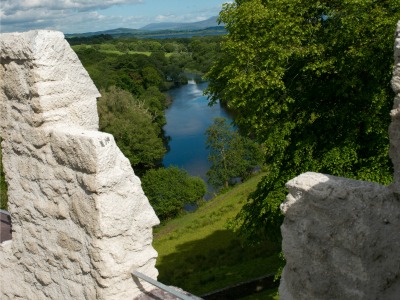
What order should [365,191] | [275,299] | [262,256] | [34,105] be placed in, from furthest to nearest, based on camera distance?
1. [262,256]
2. [275,299]
3. [34,105]
4. [365,191]

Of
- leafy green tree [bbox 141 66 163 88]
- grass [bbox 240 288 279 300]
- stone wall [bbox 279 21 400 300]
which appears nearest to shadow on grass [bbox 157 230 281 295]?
grass [bbox 240 288 279 300]

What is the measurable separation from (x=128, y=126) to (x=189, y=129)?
937 inches

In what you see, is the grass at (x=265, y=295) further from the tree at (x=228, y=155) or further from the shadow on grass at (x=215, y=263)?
the tree at (x=228, y=155)

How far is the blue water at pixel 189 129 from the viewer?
45312 mm

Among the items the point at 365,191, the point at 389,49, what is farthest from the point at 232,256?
the point at 365,191

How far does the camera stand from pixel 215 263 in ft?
56.7

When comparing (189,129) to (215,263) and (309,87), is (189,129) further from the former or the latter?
(309,87)

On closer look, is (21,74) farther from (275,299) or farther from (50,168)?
(275,299)

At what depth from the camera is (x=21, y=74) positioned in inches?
197

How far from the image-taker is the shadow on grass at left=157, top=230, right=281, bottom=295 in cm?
1551

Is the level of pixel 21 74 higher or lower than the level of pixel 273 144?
higher

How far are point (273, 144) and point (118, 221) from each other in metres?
6.23

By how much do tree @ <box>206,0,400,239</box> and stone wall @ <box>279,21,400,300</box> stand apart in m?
5.92

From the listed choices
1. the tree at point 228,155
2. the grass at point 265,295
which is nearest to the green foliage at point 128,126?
the tree at point 228,155
